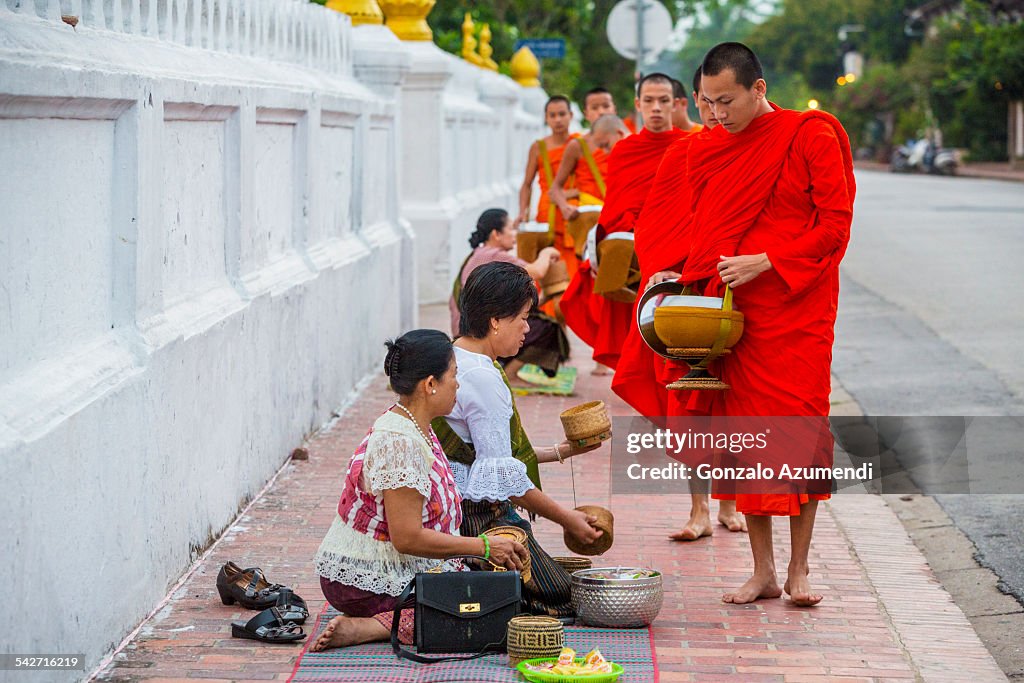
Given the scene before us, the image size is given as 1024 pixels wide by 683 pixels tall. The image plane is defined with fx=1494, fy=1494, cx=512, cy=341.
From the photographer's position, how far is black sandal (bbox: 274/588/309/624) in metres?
4.87

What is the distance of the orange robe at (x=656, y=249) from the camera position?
6004 millimetres

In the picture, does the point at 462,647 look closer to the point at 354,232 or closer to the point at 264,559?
the point at 264,559

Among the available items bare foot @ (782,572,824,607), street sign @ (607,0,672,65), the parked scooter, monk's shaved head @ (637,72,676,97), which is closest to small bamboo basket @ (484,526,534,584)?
bare foot @ (782,572,824,607)

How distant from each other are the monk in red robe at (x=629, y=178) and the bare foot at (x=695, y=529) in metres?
1.69

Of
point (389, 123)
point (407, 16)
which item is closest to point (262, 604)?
A: point (389, 123)

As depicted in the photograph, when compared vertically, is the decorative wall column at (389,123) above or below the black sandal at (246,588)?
above

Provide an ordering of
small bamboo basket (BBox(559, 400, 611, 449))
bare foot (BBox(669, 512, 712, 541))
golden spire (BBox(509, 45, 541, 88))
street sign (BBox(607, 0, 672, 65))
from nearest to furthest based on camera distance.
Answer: small bamboo basket (BBox(559, 400, 611, 449)), bare foot (BBox(669, 512, 712, 541)), street sign (BBox(607, 0, 672, 65)), golden spire (BBox(509, 45, 541, 88))

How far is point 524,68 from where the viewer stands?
80.1 ft

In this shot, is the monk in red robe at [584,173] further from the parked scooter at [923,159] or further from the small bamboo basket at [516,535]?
the parked scooter at [923,159]

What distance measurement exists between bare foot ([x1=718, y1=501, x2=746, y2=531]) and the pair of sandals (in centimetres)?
210

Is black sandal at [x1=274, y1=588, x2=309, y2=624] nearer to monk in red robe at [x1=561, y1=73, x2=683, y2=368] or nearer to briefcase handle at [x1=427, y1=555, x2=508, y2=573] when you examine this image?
briefcase handle at [x1=427, y1=555, x2=508, y2=573]

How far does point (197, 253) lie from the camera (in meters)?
6.05

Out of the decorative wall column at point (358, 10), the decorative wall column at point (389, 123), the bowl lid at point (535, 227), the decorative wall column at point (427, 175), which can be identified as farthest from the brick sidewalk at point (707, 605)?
the decorative wall column at point (427, 175)

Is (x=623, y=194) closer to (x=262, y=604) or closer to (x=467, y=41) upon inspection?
(x=262, y=604)
